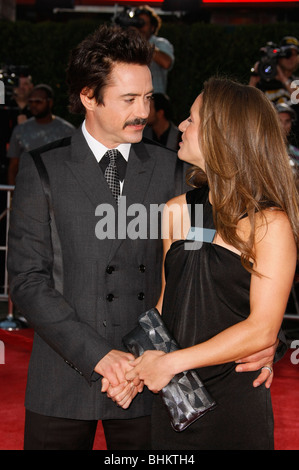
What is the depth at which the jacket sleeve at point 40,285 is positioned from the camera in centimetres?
255

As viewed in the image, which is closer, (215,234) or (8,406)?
(215,234)

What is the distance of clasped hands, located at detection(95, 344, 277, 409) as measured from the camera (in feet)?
7.83

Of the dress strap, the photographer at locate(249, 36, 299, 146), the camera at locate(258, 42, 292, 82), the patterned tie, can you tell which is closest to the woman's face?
the dress strap

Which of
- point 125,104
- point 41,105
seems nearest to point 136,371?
point 125,104

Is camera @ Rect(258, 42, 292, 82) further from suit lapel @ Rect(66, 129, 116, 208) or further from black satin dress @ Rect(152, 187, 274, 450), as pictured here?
black satin dress @ Rect(152, 187, 274, 450)

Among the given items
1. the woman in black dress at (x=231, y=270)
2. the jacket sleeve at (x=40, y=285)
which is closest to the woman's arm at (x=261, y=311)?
the woman in black dress at (x=231, y=270)

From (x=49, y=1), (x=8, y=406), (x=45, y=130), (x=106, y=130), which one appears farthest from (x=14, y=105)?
(x=106, y=130)

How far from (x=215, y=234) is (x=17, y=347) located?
4.50 meters

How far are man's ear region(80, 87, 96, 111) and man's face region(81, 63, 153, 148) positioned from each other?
0.05 meters

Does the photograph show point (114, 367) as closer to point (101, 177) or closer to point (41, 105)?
point (101, 177)

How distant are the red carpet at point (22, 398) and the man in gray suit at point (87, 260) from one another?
5.82 ft

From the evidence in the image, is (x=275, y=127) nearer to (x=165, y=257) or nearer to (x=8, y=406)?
(x=165, y=257)

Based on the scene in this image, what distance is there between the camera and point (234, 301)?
243 centimetres
